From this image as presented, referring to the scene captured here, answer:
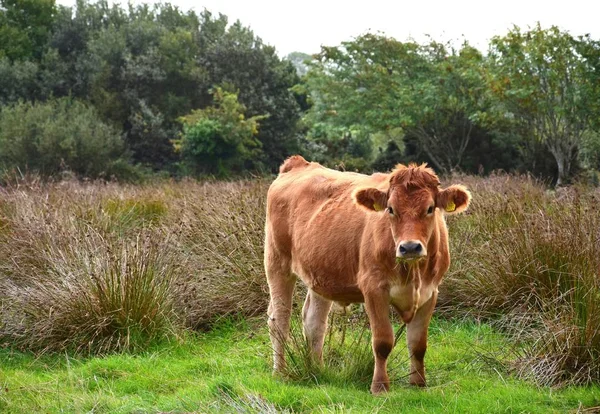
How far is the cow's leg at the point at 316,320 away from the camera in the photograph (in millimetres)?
6262

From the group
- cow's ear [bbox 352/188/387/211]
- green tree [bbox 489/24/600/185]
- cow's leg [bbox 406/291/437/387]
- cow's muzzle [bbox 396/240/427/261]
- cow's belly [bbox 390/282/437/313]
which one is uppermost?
green tree [bbox 489/24/600/185]

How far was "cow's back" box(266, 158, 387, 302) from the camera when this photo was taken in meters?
5.91

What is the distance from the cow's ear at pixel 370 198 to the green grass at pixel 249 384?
1.29 meters

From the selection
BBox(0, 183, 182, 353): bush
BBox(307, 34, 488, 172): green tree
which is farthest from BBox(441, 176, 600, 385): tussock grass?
BBox(307, 34, 488, 172): green tree

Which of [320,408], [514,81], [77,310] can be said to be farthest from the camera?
[514,81]

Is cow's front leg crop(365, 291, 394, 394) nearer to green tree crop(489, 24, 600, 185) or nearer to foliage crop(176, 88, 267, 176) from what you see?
green tree crop(489, 24, 600, 185)

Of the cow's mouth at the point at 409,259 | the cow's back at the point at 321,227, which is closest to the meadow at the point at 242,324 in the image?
the cow's back at the point at 321,227

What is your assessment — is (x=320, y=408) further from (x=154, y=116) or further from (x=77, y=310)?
(x=154, y=116)

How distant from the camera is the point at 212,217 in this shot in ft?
33.4

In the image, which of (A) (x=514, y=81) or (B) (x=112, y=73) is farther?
(B) (x=112, y=73)

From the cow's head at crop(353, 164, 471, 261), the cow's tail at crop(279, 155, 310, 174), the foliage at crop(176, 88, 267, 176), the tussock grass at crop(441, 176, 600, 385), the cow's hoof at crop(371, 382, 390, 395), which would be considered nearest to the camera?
the cow's head at crop(353, 164, 471, 261)

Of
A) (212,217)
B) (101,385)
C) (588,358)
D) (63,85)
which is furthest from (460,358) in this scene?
(63,85)

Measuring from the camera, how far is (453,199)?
538 centimetres

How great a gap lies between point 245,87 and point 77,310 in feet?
106
